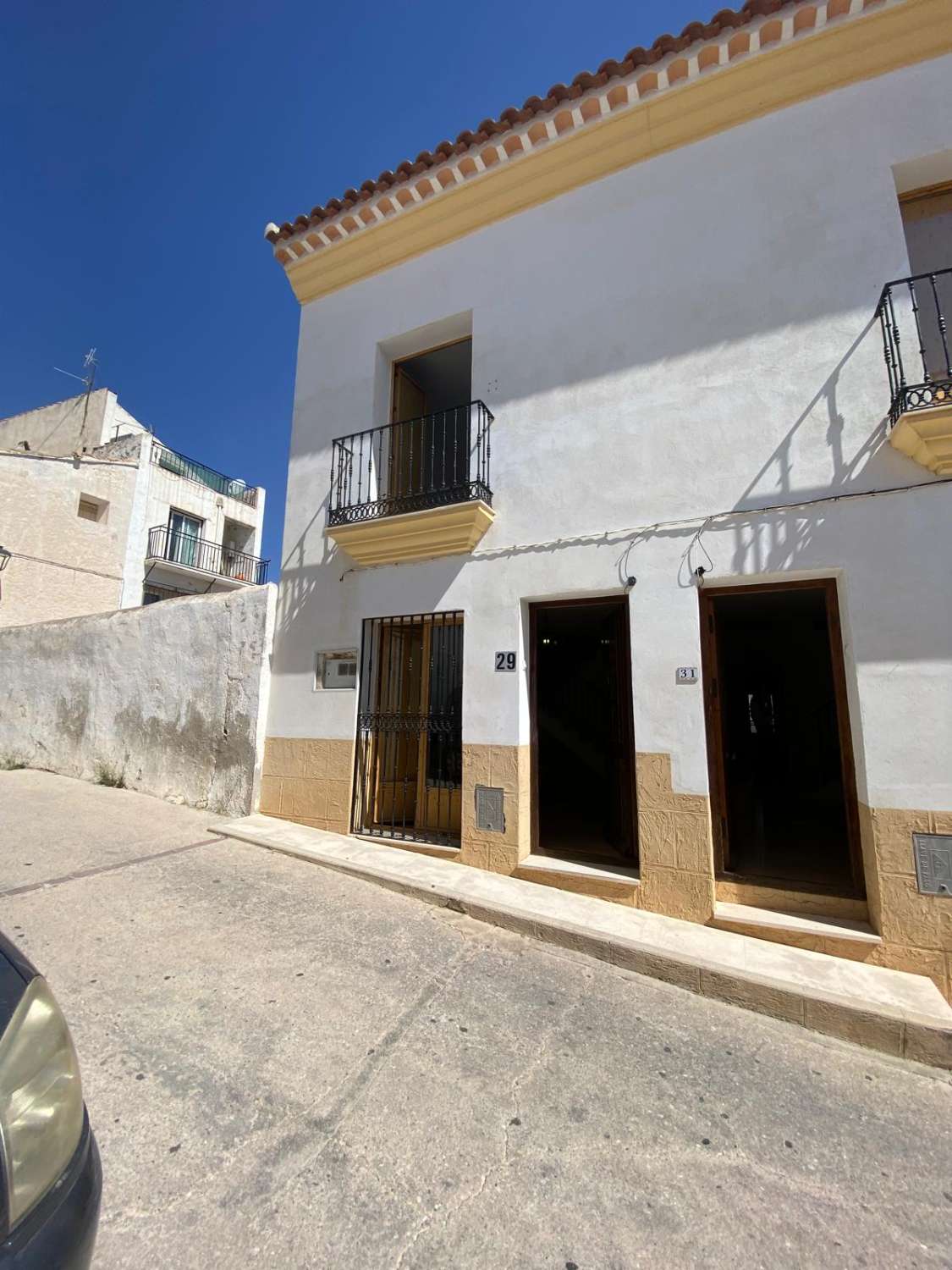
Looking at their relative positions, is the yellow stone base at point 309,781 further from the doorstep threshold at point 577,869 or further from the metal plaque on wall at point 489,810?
the doorstep threshold at point 577,869

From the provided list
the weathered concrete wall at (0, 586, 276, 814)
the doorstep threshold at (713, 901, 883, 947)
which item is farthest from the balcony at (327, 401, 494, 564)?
the doorstep threshold at (713, 901, 883, 947)

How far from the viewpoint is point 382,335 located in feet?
21.0

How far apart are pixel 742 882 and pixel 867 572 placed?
2494mm

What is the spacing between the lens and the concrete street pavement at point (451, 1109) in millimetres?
1771

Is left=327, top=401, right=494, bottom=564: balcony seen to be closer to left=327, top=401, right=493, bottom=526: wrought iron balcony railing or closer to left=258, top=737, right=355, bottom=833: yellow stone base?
left=327, top=401, right=493, bottom=526: wrought iron balcony railing

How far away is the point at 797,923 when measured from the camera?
3.87 m

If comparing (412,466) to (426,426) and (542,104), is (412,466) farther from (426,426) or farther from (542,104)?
(542,104)

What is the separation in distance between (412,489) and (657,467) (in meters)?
2.81

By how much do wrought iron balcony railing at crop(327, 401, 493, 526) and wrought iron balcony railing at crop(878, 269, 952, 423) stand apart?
10.7ft

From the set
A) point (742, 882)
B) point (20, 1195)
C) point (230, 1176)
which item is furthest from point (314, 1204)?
point (742, 882)

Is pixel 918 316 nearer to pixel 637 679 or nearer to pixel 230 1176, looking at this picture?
pixel 637 679

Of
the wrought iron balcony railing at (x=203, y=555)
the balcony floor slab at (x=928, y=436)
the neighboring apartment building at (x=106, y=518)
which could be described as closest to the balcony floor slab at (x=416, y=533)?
the balcony floor slab at (x=928, y=436)

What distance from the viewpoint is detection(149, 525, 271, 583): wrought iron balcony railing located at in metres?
16.9

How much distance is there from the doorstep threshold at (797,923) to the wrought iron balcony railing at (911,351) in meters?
3.54
